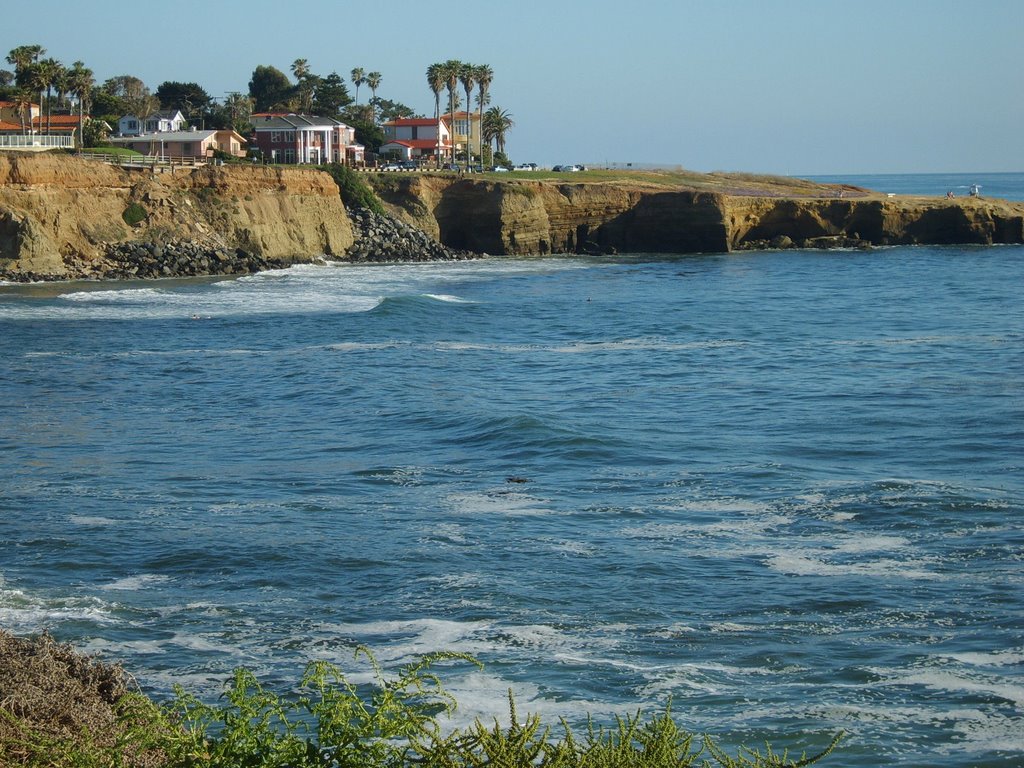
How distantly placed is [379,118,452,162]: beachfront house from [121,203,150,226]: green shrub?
1900 inches

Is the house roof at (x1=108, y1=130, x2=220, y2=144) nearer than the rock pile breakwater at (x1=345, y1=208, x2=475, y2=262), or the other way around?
the rock pile breakwater at (x1=345, y1=208, x2=475, y2=262)

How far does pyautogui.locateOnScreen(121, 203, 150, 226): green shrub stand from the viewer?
5516 centimetres

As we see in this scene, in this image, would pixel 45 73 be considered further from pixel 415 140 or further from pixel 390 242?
pixel 415 140

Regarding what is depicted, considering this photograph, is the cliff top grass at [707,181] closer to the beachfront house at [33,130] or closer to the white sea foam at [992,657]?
the beachfront house at [33,130]

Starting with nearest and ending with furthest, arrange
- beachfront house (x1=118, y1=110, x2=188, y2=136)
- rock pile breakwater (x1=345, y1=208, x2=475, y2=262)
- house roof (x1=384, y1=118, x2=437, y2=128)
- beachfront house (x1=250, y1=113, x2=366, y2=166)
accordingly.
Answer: rock pile breakwater (x1=345, y1=208, x2=475, y2=262) → beachfront house (x1=250, y1=113, x2=366, y2=166) → beachfront house (x1=118, y1=110, x2=188, y2=136) → house roof (x1=384, y1=118, x2=437, y2=128)

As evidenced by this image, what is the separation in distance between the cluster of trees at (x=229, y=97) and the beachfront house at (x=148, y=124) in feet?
9.27

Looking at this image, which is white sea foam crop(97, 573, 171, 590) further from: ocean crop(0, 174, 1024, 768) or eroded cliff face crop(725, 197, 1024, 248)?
eroded cliff face crop(725, 197, 1024, 248)

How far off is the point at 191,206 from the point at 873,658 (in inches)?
2048

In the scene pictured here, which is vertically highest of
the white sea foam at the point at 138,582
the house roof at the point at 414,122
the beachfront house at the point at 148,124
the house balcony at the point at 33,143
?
the house roof at the point at 414,122

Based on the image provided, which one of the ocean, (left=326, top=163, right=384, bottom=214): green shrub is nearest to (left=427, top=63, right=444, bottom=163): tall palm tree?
(left=326, top=163, right=384, bottom=214): green shrub

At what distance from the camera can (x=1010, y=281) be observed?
173ft

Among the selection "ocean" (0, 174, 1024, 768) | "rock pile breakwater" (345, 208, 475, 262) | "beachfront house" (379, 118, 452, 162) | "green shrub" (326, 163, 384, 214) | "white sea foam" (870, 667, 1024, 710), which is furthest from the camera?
"beachfront house" (379, 118, 452, 162)

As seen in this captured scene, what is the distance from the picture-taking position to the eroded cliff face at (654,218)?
7000cm

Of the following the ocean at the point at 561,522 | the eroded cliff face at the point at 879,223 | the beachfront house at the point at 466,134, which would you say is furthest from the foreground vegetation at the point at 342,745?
Answer: the beachfront house at the point at 466,134
